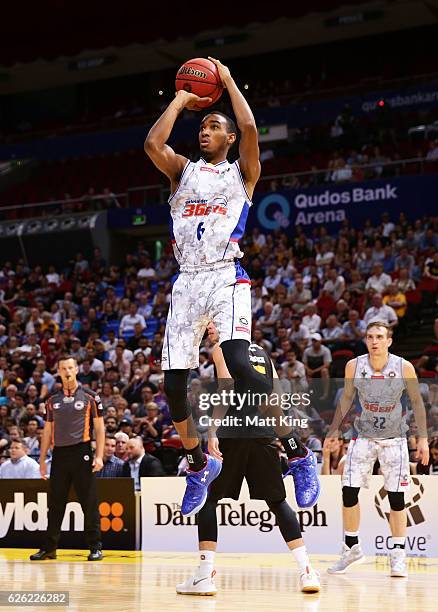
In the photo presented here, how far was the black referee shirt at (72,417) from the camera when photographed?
34.8 ft

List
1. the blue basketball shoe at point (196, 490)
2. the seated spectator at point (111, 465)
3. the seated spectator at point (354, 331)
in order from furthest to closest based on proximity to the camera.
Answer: the seated spectator at point (354, 331)
the seated spectator at point (111, 465)
the blue basketball shoe at point (196, 490)

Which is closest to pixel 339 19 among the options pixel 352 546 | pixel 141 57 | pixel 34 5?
pixel 141 57

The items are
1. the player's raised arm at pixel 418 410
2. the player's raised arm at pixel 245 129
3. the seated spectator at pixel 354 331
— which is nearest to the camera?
the player's raised arm at pixel 245 129

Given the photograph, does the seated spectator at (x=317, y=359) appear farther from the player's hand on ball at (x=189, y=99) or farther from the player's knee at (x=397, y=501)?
the player's hand on ball at (x=189, y=99)

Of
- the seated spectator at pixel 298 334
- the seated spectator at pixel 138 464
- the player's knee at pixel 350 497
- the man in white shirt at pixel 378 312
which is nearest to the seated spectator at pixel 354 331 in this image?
the man in white shirt at pixel 378 312

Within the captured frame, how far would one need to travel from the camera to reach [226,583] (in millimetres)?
7613

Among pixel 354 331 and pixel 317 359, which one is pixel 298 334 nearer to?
pixel 354 331

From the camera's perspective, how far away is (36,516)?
1205 cm

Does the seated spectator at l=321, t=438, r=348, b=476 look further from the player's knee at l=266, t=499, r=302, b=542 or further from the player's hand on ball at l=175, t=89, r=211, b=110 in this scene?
the player's hand on ball at l=175, t=89, r=211, b=110

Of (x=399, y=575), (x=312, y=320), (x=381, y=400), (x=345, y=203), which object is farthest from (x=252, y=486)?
(x=345, y=203)

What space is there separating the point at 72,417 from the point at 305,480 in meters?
4.48

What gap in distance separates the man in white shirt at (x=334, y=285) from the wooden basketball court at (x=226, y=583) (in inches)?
299

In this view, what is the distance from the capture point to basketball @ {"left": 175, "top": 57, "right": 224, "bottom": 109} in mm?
6246

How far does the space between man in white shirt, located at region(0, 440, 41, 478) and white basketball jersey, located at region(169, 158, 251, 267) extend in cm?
714
